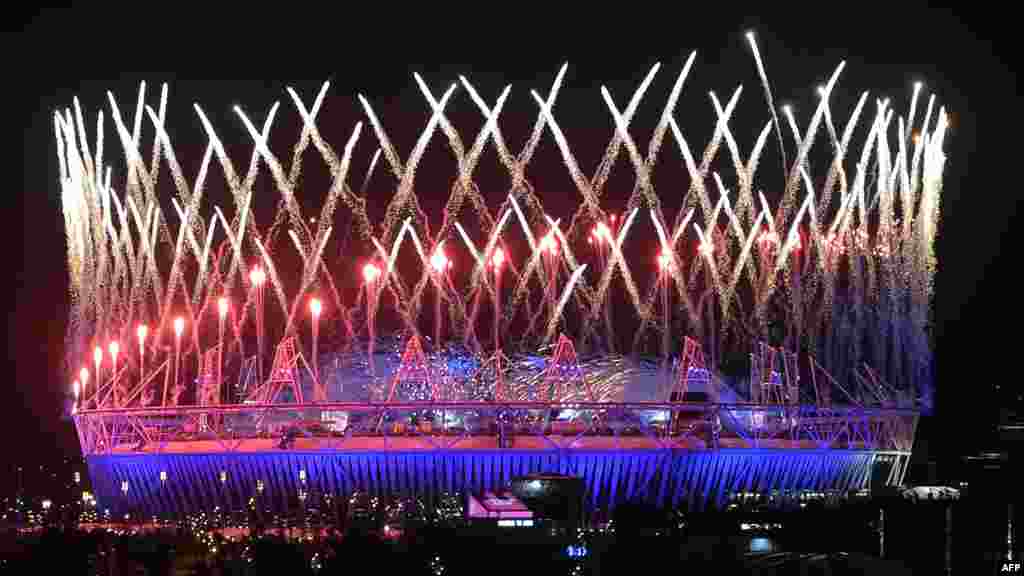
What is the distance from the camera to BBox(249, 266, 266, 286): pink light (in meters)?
82.0

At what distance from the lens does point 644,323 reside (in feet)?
286

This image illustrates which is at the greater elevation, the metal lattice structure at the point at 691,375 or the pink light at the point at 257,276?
the pink light at the point at 257,276

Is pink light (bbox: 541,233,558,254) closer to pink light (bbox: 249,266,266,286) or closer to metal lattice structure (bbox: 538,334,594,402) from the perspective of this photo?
metal lattice structure (bbox: 538,334,594,402)

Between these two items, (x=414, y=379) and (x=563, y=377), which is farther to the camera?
(x=414, y=379)

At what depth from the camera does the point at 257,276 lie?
8206 cm

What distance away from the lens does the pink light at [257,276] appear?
8200 cm

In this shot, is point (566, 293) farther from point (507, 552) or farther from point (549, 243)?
point (507, 552)

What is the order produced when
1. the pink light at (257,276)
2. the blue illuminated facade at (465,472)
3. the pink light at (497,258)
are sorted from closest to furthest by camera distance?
the pink light at (497,258) < the pink light at (257,276) < the blue illuminated facade at (465,472)

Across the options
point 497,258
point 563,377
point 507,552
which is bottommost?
point 507,552

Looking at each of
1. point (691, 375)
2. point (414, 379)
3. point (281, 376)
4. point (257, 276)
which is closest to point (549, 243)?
point (691, 375)

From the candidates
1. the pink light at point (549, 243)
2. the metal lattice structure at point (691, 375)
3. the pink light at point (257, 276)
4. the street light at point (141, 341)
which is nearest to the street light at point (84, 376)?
the street light at point (141, 341)

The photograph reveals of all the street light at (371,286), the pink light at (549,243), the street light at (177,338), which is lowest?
the street light at (177,338)

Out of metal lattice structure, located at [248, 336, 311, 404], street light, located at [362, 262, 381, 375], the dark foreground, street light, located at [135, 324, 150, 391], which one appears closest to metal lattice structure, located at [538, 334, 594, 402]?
street light, located at [362, 262, 381, 375]

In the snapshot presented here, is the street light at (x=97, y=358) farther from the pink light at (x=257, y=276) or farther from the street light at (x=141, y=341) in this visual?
the pink light at (x=257, y=276)
